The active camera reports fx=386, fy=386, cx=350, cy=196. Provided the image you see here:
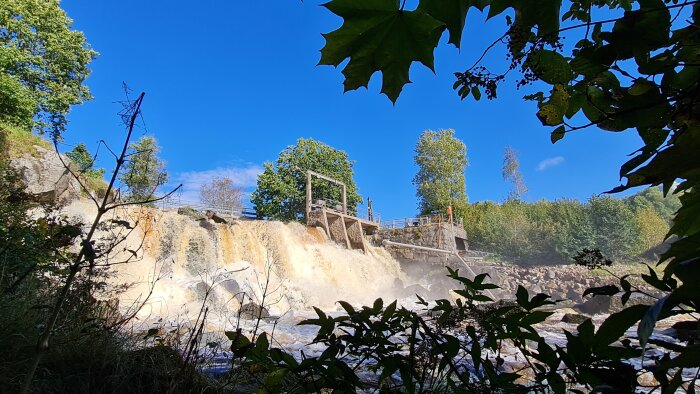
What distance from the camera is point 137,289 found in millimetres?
11758

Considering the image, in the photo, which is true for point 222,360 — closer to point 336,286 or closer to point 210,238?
point 210,238

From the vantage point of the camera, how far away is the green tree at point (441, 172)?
3816 cm

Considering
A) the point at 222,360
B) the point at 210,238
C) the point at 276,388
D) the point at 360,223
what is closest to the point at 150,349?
the point at 222,360

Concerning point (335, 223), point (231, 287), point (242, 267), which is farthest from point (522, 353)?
Answer: point (335, 223)

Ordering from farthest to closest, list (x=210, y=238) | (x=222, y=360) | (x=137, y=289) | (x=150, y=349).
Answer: (x=210, y=238), (x=137, y=289), (x=222, y=360), (x=150, y=349)

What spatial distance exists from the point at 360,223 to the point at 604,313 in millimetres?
13185

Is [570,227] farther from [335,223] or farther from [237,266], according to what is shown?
[237,266]

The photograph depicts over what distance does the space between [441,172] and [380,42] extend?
129 ft

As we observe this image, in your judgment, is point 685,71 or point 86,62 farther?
point 86,62

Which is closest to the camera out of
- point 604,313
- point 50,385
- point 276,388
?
point 276,388

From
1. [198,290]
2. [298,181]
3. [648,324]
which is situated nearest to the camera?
[648,324]

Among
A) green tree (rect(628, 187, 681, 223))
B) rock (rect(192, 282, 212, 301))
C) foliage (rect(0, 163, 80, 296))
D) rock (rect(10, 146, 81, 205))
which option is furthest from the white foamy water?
green tree (rect(628, 187, 681, 223))

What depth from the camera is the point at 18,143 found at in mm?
12508

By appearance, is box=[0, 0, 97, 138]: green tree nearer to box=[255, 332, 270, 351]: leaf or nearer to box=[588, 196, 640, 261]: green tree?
box=[255, 332, 270, 351]: leaf
